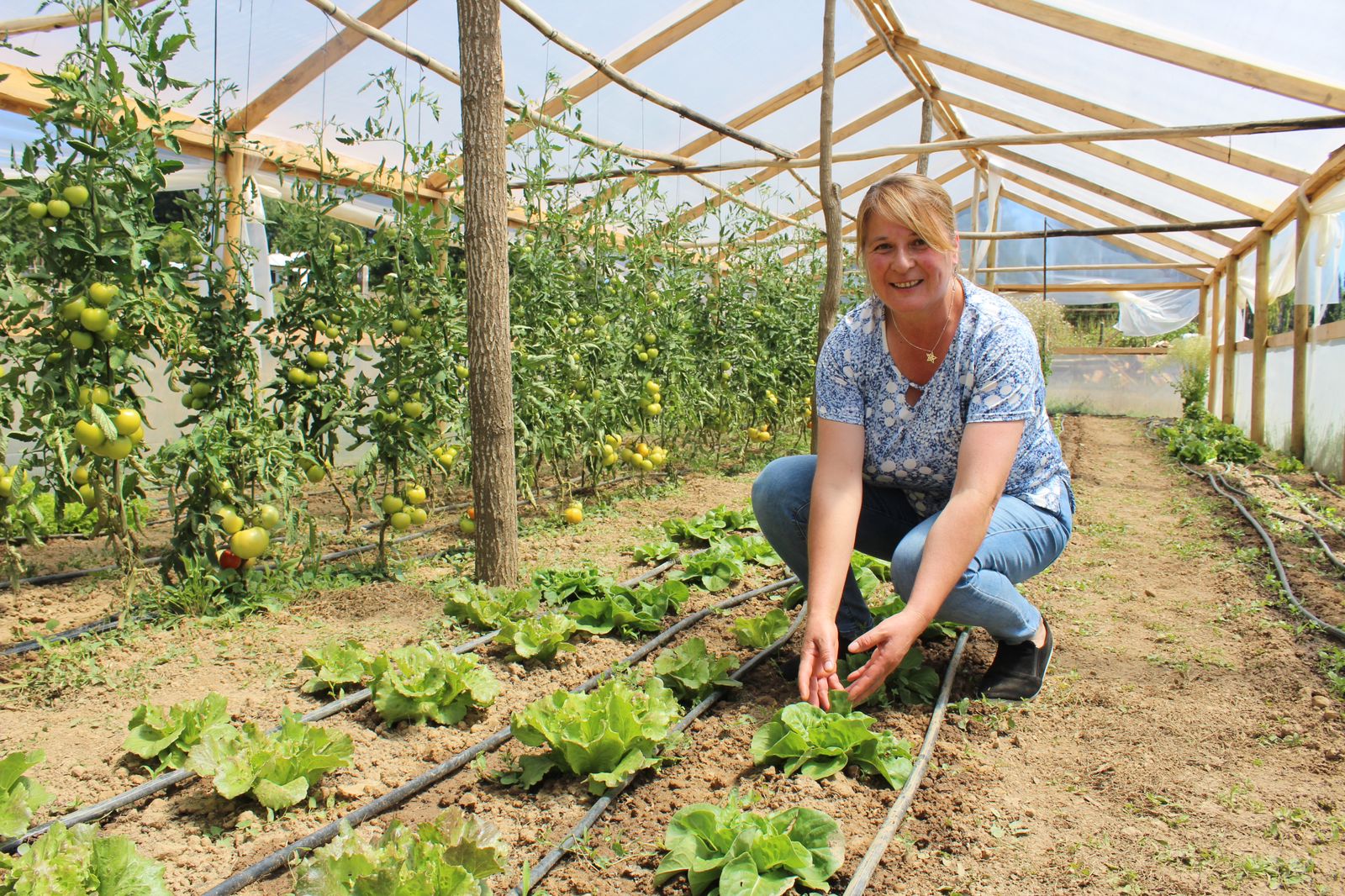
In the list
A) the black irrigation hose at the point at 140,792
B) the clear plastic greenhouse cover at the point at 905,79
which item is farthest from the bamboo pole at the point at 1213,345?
the black irrigation hose at the point at 140,792

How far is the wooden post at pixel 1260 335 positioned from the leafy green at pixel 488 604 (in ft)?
26.9

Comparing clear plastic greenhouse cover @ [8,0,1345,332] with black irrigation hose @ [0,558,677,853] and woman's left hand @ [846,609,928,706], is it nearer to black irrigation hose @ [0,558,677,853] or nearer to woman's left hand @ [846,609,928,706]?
black irrigation hose @ [0,558,677,853]

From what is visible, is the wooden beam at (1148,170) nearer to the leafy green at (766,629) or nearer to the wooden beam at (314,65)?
the wooden beam at (314,65)

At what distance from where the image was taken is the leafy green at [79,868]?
1283 mm

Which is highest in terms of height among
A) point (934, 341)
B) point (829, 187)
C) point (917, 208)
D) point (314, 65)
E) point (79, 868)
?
point (314, 65)

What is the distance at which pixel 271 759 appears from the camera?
1.69 m

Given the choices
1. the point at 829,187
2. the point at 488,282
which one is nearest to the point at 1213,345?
the point at 829,187

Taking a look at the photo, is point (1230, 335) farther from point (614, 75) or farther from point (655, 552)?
point (655, 552)

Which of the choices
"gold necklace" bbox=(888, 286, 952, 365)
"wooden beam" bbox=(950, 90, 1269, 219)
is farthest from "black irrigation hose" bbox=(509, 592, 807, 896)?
"wooden beam" bbox=(950, 90, 1269, 219)

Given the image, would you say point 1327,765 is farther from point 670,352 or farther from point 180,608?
point 670,352

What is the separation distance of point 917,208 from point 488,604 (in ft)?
5.54

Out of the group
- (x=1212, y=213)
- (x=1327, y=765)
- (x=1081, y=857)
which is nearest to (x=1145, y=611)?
(x=1327, y=765)

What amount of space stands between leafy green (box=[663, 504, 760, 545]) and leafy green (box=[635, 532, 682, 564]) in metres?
0.21

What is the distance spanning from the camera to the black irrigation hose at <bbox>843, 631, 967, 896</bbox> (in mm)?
1480
